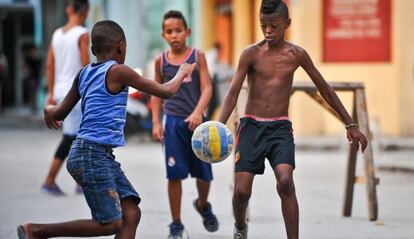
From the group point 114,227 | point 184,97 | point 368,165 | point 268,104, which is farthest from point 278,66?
point 368,165

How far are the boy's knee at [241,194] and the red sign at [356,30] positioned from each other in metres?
14.7

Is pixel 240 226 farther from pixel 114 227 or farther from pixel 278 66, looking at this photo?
pixel 114 227

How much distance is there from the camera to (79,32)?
12156mm

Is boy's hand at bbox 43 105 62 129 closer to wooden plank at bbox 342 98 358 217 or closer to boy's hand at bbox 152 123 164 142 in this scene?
boy's hand at bbox 152 123 164 142

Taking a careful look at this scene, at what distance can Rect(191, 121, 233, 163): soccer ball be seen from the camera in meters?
7.36

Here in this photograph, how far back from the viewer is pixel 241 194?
25.3 feet

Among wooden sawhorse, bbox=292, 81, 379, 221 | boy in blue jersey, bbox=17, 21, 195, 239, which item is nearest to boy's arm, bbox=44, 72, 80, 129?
boy in blue jersey, bbox=17, 21, 195, 239

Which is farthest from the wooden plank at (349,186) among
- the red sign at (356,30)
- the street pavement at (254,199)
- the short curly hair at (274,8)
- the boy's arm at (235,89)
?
the red sign at (356,30)

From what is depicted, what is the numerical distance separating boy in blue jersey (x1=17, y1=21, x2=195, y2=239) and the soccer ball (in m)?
0.65

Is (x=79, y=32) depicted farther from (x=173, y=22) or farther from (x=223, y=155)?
(x=223, y=155)

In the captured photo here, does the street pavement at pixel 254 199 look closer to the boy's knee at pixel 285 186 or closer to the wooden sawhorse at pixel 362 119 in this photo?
the wooden sawhorse at pixel 362 119

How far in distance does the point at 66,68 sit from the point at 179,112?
3341mm

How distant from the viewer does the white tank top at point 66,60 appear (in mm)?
12086

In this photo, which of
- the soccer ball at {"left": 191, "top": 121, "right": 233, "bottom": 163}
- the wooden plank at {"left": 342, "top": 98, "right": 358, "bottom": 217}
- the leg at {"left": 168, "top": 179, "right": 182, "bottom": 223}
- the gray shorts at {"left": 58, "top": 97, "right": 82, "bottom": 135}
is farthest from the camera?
the gray shorts at {"left": 58, "top": 97, "right": 82, "bottom": 135}
